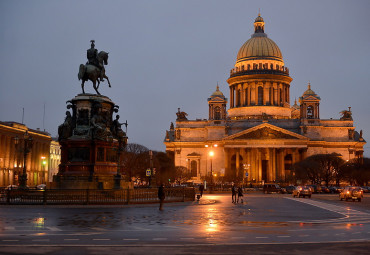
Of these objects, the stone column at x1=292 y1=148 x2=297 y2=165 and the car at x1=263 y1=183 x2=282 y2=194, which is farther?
the stone column at x1=292 y1=148 x2=297 y2=165

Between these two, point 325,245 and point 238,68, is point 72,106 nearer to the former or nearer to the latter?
point 325,245

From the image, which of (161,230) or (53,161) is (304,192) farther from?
(53,161)

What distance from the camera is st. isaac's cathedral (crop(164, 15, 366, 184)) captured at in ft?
397

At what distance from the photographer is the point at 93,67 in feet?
122

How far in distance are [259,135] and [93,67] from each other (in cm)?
8751

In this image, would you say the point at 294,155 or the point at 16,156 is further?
the point at 294,155

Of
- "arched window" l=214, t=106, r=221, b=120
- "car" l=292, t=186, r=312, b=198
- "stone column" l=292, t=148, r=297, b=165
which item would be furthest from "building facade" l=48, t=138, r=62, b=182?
"car" l=292, t=186, r=312, b=198

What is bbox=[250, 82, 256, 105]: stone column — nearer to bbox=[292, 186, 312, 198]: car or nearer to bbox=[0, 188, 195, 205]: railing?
bbox=[292, 186, 312, 198]: car

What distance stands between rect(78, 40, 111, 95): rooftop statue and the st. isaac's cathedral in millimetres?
77663

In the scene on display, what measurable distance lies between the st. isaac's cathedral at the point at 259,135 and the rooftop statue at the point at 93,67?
7766 centimetres

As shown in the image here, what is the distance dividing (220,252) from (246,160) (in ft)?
362

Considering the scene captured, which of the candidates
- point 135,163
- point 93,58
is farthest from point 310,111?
point 93,58

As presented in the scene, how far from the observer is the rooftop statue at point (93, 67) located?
122ft

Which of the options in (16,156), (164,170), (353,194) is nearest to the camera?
(353,194)
